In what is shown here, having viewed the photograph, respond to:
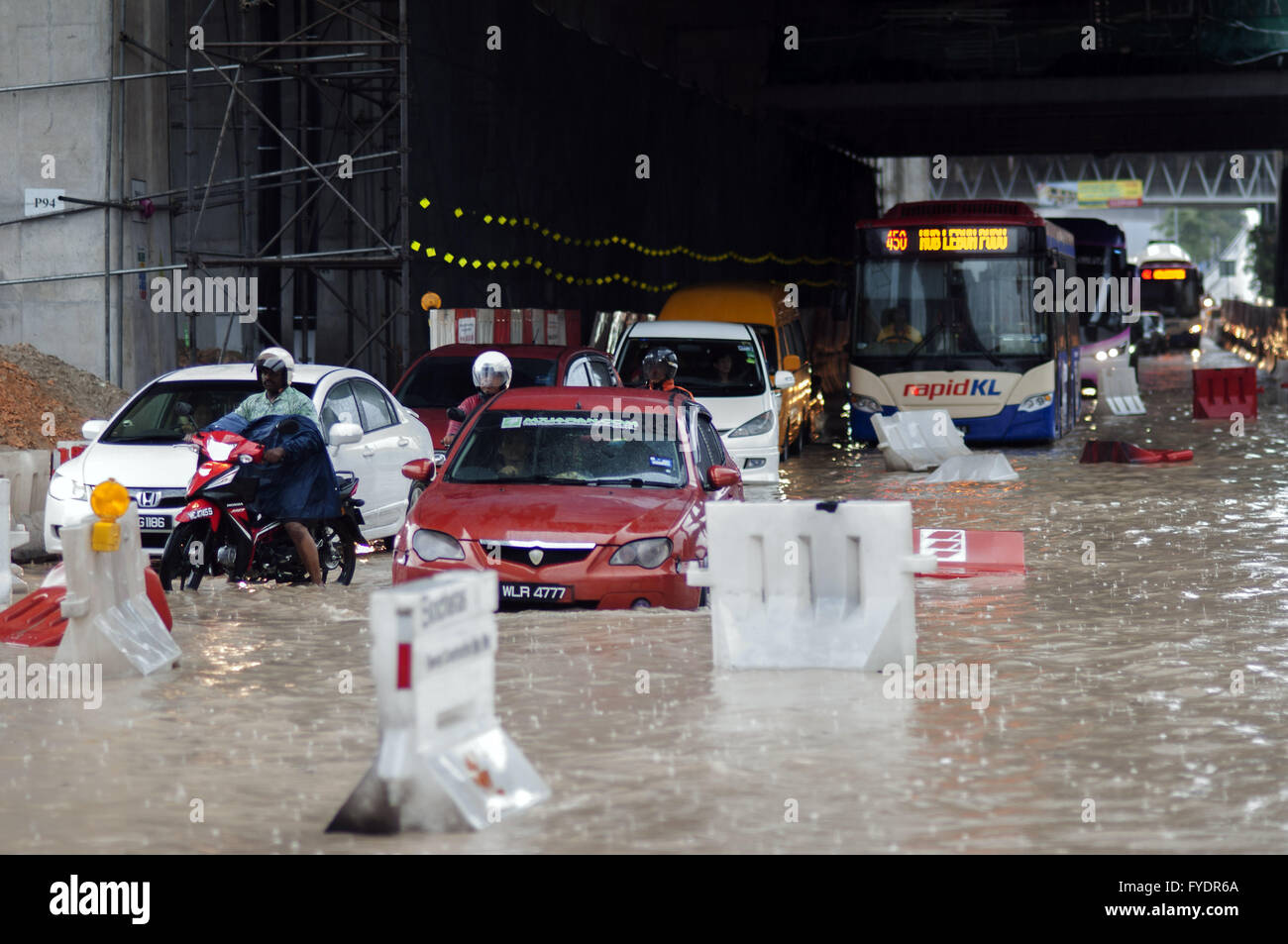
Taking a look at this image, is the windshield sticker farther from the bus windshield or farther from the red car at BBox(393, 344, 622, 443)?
the bus windshield

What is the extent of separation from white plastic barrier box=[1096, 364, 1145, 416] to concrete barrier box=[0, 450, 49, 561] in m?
22.7

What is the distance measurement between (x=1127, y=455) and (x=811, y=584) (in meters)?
14.1

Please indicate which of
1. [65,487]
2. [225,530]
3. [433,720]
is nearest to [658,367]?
[225,530]

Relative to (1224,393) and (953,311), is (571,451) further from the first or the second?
(1224,393)

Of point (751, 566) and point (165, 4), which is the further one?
point (165, 4)

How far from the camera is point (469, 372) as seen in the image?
18.7 meters

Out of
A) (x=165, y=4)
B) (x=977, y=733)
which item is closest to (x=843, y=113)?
(x=165, y=4)

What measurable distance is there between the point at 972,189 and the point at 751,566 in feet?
278

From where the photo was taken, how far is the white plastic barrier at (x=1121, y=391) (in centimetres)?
3441

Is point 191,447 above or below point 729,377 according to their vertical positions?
below

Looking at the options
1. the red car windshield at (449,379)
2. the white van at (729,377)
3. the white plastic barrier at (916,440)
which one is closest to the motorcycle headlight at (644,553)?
the red car windshield at (449,379)

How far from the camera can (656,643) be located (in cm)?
1009
